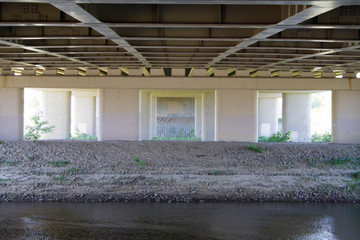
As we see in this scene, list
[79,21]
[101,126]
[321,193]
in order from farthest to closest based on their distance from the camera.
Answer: [101,126] < [321,193] < [79,21]

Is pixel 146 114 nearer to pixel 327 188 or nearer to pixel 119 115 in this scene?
pixel 119 115

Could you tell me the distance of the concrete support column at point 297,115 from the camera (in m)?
33.6

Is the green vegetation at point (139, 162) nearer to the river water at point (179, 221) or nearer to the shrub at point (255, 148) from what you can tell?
the river water at point (179, 221)

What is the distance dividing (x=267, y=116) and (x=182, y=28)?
29.1 metres

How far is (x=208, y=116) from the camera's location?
114ft

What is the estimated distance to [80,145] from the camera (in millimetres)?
21406

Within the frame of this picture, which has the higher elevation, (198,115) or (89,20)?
(89,20)

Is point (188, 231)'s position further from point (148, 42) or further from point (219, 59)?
point (219, 59)

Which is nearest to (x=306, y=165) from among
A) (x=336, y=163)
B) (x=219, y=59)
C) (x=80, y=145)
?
(x=336, y=163)

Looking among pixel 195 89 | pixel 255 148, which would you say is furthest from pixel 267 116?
pixel 255 148

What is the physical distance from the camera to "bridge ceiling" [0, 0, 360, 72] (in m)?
10.7

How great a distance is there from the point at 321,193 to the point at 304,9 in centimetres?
905

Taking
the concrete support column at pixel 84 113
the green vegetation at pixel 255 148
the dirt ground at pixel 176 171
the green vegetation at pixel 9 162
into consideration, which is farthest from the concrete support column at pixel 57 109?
the green vegetation at pixel 255 148

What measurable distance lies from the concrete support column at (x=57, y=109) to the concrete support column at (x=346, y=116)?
21796 mm
